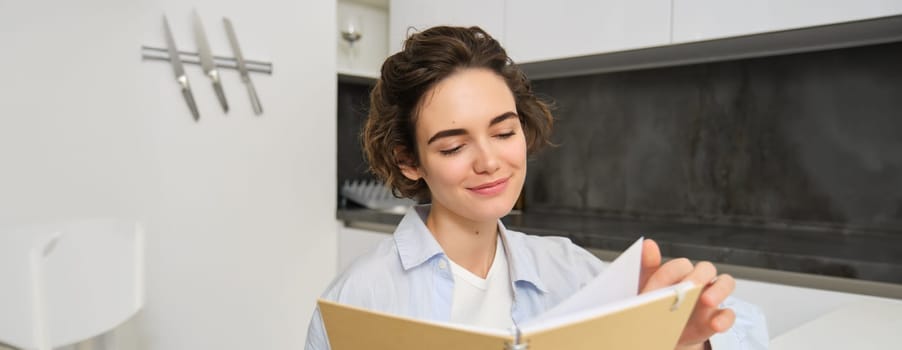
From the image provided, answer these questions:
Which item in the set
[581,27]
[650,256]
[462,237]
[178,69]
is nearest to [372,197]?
[178,69]

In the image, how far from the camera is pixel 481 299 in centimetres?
87

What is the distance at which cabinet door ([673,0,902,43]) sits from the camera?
4.45 feet

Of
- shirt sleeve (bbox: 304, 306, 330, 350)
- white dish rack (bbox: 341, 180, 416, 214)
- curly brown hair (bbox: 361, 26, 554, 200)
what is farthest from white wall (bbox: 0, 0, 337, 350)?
shirt sleeve (bbox: 304, 306, 330, 350)

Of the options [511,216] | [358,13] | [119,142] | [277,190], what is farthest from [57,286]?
[358,13]

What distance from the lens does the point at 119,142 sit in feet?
5.52

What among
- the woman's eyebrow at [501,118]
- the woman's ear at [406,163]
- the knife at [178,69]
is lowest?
the woman's ear at [406,163]

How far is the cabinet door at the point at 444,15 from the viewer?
6.61ft

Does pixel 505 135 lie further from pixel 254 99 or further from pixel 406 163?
pixel 254 99

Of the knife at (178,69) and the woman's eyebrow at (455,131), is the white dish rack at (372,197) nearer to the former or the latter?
the knife at (178,69)

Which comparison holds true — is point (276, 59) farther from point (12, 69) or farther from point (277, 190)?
point (12, 69)

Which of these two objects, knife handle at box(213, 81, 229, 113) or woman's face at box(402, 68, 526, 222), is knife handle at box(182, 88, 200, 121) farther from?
woman's face at box(402, 68, 526, 222)

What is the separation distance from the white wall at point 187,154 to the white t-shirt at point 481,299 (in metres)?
1.18

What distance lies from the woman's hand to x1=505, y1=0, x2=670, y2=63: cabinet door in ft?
3.71

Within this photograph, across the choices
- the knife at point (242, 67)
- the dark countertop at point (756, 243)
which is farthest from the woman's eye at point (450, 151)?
the knife at point (242, 67)
